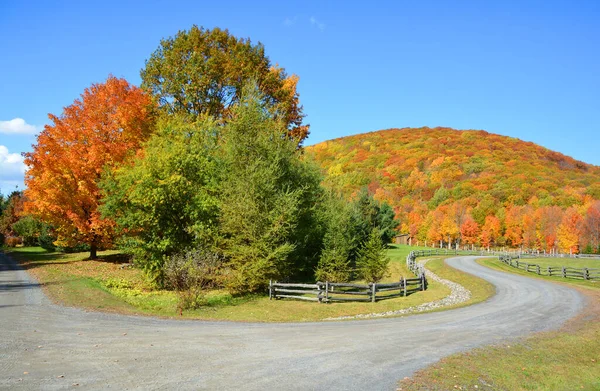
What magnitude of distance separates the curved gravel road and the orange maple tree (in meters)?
15.1

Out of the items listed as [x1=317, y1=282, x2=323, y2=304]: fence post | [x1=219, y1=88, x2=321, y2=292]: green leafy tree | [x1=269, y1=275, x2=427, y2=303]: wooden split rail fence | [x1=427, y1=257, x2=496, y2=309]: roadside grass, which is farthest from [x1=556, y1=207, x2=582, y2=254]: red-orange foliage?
[x1=317, y1=282, x2=323, y2=304]: fence post

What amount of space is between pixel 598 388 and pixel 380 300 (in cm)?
1412

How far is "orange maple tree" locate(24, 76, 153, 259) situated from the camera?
32281 mm

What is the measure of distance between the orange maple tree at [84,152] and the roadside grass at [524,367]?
28.5m

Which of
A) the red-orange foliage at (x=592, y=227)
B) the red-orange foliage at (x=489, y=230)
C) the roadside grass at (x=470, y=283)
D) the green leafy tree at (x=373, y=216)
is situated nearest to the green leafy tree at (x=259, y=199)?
the roadside grass at (x=470, y=283)

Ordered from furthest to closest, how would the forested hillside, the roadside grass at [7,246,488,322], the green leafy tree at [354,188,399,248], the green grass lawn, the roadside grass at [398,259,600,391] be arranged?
the forested hillside → the green grass lawn → the green leafy tree at [354,188,399,248] → the roadside grass at [7,246,488,322] → the roadside grass at [398,259,600,391]

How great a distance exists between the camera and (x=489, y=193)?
120250mm

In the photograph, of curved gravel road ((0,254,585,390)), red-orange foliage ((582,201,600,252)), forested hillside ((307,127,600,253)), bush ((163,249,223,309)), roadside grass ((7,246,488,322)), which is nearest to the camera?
curved gravel road ((0,254,585,390))

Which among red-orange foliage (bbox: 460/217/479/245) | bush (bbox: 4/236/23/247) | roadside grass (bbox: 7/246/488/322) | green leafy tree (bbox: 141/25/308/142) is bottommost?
roadside grass (bbox: 7/246/488/322)

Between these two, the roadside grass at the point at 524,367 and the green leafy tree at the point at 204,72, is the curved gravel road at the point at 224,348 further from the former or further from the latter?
the green leafy tree at the point at 204,72

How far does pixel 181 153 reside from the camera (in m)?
26.3

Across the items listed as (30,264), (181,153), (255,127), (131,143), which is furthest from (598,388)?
(30,264)

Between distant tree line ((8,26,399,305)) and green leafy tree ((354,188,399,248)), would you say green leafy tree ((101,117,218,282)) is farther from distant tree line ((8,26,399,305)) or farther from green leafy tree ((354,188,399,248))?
green leafy tree ((354,188,399,248))

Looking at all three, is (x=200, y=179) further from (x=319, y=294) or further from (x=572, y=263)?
(x=572, y=263)
